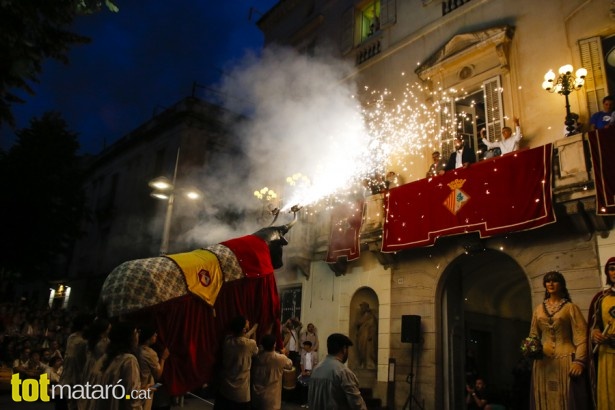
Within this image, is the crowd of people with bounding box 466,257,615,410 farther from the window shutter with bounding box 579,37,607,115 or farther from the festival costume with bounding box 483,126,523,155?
the window shutter with bounding box 579,37,607,115

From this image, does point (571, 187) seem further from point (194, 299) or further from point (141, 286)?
point (141, 286)

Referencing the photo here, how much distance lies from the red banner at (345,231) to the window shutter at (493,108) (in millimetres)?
3655

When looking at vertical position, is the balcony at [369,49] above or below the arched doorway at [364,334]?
above

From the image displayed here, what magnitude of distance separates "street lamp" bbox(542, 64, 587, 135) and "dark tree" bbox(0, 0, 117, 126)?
8.03 m

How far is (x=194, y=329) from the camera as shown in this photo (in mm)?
6102

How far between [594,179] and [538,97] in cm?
313

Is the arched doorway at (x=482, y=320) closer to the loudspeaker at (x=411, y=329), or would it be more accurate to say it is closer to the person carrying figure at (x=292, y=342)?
the loudspeaker at (x=411, y=329)

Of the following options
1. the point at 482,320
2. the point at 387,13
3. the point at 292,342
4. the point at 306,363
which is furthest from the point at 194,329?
the point at 387,13

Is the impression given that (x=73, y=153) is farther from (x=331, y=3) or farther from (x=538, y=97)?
(x=538, y=97)

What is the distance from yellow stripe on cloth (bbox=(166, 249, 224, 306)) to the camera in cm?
622

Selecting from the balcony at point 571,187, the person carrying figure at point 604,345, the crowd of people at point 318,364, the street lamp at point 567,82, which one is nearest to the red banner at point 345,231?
the balcony at point 571,187

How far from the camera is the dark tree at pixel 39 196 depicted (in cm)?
1917

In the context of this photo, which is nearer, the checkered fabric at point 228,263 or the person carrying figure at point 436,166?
the checkered fabric at point 228,263

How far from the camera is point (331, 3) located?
17.3 meters
